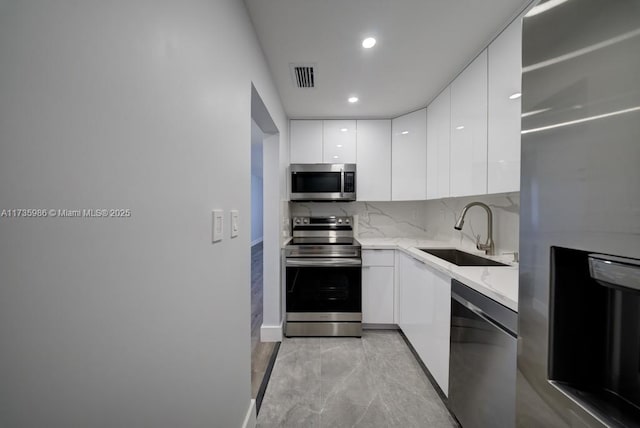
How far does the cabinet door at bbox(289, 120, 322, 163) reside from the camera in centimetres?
285

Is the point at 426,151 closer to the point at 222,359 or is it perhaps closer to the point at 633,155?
the point at 633,155

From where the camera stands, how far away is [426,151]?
2650mm

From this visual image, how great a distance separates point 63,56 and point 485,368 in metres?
1.65

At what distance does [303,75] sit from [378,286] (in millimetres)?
2036

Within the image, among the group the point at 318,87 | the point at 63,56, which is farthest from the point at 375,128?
the point at 63,56

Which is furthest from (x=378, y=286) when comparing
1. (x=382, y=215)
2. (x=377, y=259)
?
(x=382, y=215)

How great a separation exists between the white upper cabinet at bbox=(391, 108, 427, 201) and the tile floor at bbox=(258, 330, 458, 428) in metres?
1.55

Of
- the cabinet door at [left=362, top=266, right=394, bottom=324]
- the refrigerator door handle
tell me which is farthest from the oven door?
the refrigerator door handle

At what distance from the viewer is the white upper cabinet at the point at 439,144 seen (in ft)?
7.14

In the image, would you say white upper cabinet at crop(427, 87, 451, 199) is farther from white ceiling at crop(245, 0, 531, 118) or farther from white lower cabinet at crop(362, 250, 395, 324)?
white lower cabinet at crop(362, 250, 395, 324)

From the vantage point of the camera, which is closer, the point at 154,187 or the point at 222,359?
the point at 154,187

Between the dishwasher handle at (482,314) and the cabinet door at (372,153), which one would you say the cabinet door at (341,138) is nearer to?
the cabinet door at (372,153)

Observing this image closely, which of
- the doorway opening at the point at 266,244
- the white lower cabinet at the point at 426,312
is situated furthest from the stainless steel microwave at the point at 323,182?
the white lower cabinet at the point at 426,312

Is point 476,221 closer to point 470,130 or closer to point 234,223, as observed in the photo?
point 470,130
